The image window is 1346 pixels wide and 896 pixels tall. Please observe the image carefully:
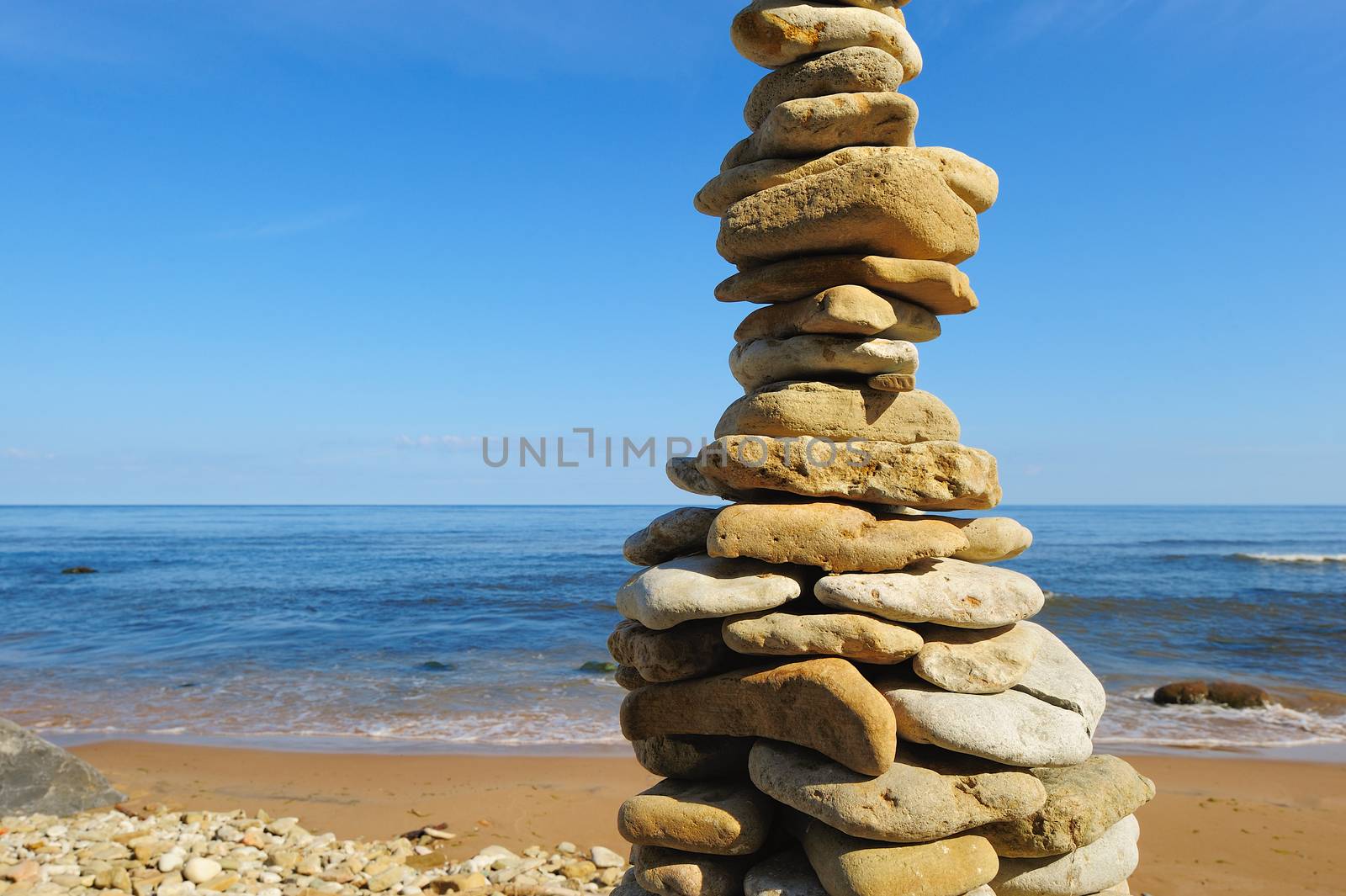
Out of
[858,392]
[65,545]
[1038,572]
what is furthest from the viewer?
[65,545]

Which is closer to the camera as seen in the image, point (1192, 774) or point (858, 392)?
point (858, 392)

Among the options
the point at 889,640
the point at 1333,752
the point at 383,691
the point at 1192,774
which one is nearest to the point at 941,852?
the point at 889,640

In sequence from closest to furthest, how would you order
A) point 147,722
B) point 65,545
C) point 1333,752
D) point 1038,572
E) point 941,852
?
point 941,852, point 1333,752, point 147,722, point 1038,572, point 65,545

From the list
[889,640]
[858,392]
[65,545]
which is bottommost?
[65,545]

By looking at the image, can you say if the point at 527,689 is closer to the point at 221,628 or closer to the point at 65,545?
the point at 221,628

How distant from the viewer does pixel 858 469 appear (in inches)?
152

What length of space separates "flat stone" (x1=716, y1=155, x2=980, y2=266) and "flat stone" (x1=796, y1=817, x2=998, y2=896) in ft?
8.58

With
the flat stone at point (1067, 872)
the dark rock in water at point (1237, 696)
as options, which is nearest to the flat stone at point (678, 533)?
the flat stone at point (1067, 872)

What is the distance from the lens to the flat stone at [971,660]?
365 cm

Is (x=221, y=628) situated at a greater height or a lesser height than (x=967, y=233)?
lesser

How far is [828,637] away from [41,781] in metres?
7.06

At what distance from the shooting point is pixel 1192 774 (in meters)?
8.66

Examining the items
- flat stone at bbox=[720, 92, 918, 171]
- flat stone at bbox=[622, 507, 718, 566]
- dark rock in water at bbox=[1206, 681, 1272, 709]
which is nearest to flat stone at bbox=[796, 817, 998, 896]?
flat stone at bbox=[622, 507, 718, 566]

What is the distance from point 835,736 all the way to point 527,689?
9.98 metres
